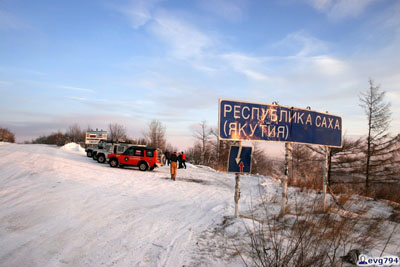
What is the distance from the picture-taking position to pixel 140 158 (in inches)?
746

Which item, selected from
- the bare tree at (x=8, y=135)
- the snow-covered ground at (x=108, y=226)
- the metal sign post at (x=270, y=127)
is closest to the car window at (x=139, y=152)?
the snow-covered ground at (x=108, y=226)

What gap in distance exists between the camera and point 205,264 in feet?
12.8

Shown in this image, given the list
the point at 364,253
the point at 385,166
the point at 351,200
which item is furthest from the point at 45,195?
the point at 385,166

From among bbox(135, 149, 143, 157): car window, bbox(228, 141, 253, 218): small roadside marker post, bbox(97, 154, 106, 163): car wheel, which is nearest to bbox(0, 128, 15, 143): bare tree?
bbox(97, 154, 106, 163): car wheel

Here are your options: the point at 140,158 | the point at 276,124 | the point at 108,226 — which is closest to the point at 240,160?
the point at 276,124

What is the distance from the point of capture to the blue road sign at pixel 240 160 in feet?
21.1

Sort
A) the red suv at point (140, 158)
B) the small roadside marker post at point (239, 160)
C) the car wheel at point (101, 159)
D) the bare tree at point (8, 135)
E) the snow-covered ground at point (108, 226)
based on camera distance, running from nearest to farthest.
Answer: the snow-covered ground at point (108, 226) < the small roadside marker post at point (239, 160) < the red suv at point (140, 158) < the car wheel at point (101, 159) < the bare tree at point (8, 135)

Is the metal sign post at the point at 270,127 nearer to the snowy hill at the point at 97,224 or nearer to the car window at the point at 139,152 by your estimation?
the snowy hill at the point at 97,224

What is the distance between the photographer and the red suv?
61.6 ft

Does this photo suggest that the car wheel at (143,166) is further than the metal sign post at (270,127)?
Yes

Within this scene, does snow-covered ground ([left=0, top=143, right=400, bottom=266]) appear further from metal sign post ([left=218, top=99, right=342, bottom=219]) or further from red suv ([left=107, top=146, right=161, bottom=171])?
red suv ([left=107, top=146, right=161, bottom=171])

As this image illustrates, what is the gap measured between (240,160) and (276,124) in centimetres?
174

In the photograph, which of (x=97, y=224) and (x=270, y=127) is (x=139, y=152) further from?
(x=270, y=127)

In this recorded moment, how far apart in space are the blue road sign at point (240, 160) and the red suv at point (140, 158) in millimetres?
13178
